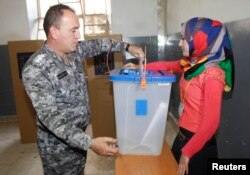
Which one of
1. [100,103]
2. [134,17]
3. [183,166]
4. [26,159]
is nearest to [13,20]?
[134,17]

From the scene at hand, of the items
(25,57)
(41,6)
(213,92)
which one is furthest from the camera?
(41,6)

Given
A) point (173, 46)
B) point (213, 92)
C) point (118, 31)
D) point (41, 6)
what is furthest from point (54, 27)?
point (41, 6)

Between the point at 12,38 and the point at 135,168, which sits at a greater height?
the point at 12,38

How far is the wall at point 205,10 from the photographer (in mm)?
1552

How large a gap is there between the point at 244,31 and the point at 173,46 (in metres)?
1.82

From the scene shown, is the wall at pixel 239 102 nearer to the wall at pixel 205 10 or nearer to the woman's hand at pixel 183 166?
the wall at pixel 205 10

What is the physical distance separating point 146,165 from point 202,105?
0.39 m

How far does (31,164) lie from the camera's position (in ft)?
8.97

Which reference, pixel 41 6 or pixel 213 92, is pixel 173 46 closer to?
pixel 213 92

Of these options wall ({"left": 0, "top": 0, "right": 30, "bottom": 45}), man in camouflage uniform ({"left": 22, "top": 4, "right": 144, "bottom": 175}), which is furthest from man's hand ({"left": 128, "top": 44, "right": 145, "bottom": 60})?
wall ({"left": 0, "top": 0, "right": 30, "bottom": 45})

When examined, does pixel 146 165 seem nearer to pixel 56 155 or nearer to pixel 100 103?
pixel 56 155

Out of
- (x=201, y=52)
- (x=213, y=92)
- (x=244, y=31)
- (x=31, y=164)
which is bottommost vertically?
(x=31, y=164)

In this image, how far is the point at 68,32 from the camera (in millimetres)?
1367

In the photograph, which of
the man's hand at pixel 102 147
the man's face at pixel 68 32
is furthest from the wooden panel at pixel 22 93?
the man's hand at pixel 102 147
